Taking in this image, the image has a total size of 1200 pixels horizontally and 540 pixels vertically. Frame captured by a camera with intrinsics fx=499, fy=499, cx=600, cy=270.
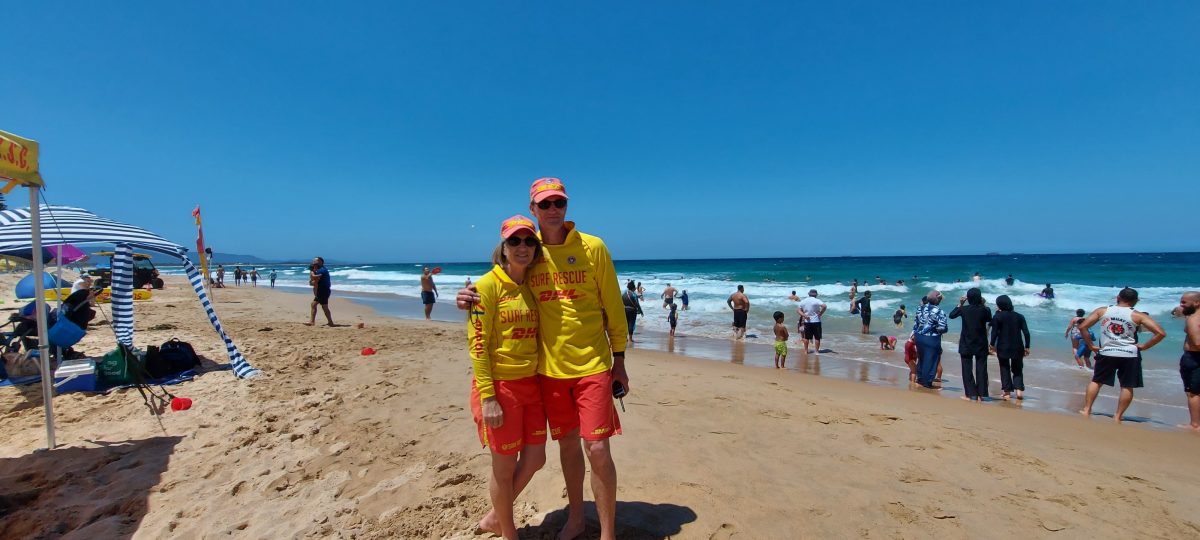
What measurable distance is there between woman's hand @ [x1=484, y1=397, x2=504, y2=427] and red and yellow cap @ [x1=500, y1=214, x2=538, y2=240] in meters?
0.77

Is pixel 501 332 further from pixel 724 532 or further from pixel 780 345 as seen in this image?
pixel 780 345

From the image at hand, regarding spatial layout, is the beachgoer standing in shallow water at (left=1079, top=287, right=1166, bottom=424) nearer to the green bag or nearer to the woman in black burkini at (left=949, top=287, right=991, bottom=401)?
the woman in black burkini at (left=949, top=287, right=991, bottom=401)

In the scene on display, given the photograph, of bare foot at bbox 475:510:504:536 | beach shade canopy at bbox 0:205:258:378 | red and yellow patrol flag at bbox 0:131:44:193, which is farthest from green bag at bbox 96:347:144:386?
bare foot at bbox 475:510:504:536

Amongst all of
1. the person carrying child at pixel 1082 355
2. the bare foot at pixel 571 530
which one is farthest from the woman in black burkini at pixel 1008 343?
the bare foot at pixel 571 530

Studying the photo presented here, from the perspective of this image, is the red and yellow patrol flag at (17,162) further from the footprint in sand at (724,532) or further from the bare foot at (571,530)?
the footprint in sand at (724,532)

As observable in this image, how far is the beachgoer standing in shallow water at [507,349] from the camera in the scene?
7.66 feet

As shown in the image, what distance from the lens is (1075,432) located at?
216 inches

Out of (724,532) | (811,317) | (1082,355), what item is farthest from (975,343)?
(724,532)

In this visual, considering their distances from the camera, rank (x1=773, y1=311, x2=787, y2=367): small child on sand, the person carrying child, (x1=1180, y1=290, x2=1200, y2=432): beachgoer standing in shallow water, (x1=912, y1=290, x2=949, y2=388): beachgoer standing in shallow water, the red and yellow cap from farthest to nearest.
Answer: (x1=773, y1=311, x2=787, y2=367): small child on sand, the person carrying child, (x1=912, y1=290, x2=949, y2=388): beachgoer standing in shallow water, (x1=1180, y1=290, x2=1200, y2=432): beachgoer standing in shallow water, the red and yellow cap

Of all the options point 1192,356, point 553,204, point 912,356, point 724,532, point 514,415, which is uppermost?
point 553,204

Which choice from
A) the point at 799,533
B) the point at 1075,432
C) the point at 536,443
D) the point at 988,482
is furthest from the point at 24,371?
the point at 1075,432

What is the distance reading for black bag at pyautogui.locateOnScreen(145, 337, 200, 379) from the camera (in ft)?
22.4

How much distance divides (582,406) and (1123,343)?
7347 mm

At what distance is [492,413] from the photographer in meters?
2.35
